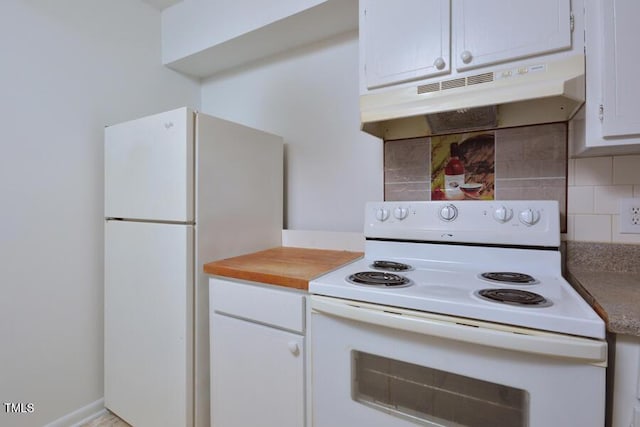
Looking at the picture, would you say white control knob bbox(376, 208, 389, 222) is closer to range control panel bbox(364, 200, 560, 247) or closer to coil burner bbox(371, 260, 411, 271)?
range control panel bbox(364, 200, 560, 247)

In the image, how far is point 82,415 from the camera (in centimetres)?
168

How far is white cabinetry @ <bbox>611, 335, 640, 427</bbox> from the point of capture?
2.30 ft

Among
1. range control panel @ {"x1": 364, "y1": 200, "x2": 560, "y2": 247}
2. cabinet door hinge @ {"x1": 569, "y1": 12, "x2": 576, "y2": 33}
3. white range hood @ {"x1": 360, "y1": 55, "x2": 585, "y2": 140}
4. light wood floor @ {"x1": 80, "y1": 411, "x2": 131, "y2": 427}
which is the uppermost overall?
cabinet door hinge @ {"x1": 569, "y1": 12, "x2": 576, "y2": 33}

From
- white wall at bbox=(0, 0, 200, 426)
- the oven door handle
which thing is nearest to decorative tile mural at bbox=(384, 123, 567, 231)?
the oven door handle

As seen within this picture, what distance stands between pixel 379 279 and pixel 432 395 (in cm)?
37

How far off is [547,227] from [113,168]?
6.79 ft

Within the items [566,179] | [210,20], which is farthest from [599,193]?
[210,20]

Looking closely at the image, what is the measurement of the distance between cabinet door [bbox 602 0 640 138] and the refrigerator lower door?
1580 millimetres

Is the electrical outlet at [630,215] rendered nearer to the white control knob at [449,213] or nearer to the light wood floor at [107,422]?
the white control knob at [449,213]

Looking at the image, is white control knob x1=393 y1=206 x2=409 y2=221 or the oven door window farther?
white control knob x1=393 y1=206 x2=409 y2=221

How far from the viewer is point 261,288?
1.21 m

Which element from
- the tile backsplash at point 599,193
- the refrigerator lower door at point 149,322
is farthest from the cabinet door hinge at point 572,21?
the refrigerator lower door at point 149,322

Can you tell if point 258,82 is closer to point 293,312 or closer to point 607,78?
point 293,312

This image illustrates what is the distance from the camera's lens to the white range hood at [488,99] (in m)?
0.99
